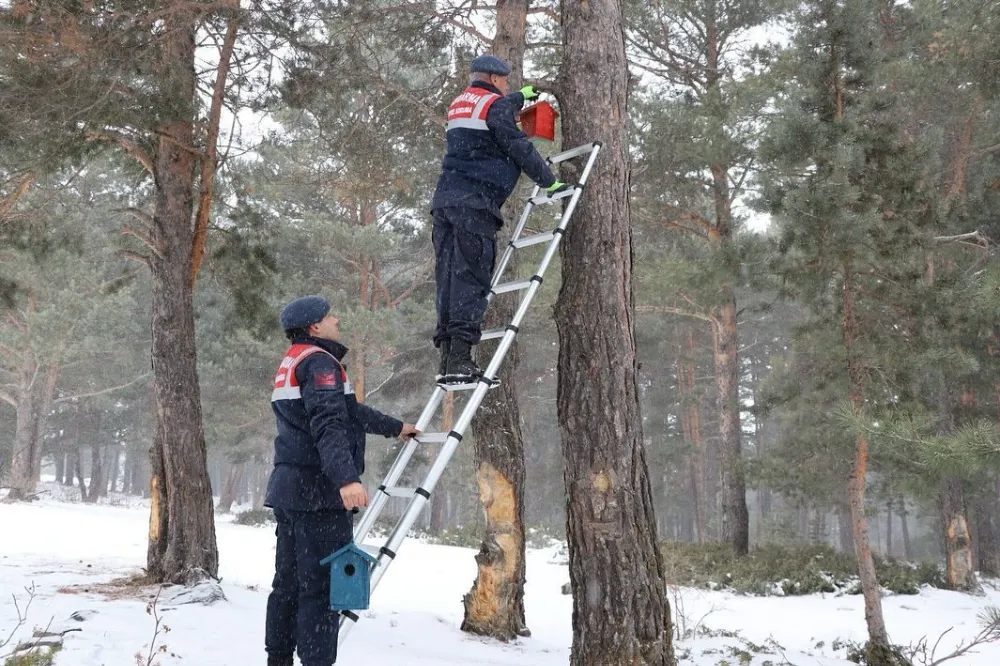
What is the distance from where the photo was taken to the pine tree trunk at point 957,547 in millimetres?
12867

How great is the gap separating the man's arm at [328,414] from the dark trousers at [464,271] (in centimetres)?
86

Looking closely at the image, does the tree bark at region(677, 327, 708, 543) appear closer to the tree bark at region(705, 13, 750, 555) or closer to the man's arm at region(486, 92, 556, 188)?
the tree bark at region(705, 13, 750, 555)

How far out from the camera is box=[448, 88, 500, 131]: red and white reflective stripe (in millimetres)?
4352

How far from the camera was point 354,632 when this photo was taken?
625 centimetres

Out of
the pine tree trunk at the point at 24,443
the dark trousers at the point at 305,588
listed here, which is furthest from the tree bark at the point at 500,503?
the pine tree trunk at the point at 24,443

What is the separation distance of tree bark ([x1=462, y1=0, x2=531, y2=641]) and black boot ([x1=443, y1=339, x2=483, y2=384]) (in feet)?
8.74

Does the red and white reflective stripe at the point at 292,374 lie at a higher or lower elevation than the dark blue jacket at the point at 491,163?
lower

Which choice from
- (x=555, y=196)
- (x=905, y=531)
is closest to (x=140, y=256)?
(x=555, y=196)

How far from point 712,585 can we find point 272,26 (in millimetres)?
10798

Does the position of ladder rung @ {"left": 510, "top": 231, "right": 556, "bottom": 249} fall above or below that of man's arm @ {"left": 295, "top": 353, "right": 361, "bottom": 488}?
above

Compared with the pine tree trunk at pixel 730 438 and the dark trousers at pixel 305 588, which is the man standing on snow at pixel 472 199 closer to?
the dark trousers at pixel 305 588

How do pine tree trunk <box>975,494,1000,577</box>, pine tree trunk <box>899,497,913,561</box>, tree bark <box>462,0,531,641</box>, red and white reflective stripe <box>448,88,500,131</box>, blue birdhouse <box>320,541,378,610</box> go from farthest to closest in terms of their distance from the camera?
pine tree trunk <box>899,497,913,561</box> → pine tree trunk <box>975,494,1000,577</box> → tree bark <box>462,0,531,641</box> → red and white reflective stripe <box>448,88,500,131</box> → blue birdhouse <box>320,541,378,610</box>

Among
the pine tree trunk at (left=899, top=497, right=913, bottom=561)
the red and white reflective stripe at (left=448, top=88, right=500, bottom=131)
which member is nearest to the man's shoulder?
the red and white reflective stripe at (left=448, top=88, right=500, bottom=131)

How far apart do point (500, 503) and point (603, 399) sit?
3352 mm
